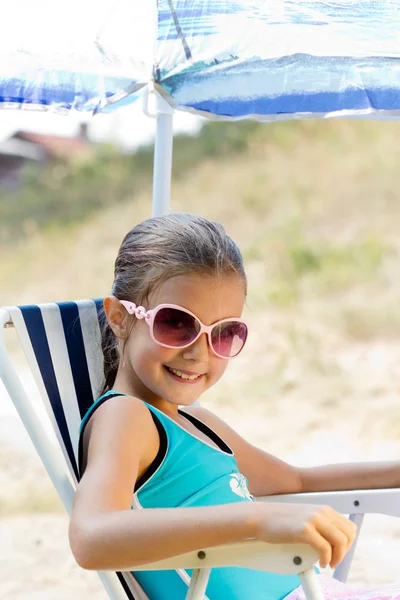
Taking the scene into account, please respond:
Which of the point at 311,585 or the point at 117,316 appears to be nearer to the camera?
the point at 311,585

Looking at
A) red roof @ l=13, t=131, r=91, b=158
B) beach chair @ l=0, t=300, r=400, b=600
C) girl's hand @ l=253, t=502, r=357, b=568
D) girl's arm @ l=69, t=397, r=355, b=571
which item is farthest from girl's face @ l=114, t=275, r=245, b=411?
red roof @ l=13, t=131, r=91, b=158

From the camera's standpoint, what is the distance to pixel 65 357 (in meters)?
1.96

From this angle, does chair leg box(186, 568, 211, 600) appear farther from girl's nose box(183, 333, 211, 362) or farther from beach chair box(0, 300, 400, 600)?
girl's nose box(183, 333, 211, 362)

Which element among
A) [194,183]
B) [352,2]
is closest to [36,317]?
[352,2]

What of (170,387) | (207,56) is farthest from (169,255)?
(207,56)

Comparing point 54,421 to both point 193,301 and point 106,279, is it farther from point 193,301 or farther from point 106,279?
point 106,279

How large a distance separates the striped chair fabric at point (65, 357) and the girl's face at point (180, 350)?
0.22 m

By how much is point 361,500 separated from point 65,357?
2.31 feet

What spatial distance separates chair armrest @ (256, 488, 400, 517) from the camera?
75.3 inches

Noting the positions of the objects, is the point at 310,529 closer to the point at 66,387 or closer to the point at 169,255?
the point at 169,255

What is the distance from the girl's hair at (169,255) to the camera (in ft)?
5.46

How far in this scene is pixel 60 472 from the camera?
1.64 metres

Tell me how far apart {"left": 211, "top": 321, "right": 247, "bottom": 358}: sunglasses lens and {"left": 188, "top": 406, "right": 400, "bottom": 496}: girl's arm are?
285 millimetres

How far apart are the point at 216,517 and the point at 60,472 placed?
0.46m
